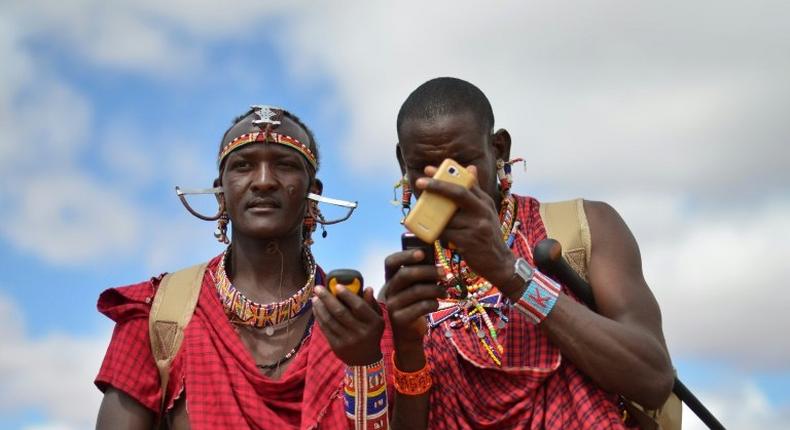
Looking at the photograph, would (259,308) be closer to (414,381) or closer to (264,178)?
(264,178)

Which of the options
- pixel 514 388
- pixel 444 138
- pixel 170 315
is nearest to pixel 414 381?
pixel 514 388

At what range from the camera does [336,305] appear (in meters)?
3.93

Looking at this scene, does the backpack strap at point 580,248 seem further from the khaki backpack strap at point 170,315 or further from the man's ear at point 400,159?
the khaki backpack strap at point 170,315

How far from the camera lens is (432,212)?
3506 millimetres

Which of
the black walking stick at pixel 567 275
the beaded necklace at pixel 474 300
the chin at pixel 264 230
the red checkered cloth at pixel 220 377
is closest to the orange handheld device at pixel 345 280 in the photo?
the beaded necklace at pixel 474 300

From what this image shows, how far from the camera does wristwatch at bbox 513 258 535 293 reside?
386 cm

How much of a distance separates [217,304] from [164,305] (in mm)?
317

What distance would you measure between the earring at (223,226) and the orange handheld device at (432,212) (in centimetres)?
248

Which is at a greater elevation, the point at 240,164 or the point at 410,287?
the point at 240,164

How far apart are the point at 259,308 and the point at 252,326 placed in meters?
0.14

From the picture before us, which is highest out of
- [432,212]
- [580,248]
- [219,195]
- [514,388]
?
[219,195]

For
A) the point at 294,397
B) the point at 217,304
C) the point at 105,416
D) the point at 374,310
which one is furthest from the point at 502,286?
the point at 105,416

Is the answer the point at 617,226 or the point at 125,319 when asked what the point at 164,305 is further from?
the point at 617,226

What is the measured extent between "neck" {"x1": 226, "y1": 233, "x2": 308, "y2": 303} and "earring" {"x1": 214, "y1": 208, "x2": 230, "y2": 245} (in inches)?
6.2
